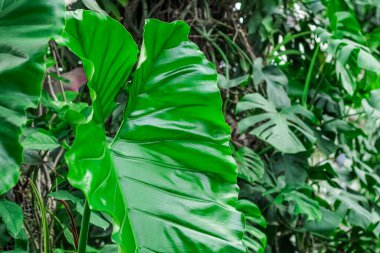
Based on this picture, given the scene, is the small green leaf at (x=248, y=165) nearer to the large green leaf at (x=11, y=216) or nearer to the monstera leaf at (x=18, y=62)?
the large green leaf at (x=11, y=216)

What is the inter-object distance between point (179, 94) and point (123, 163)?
0.48 ft

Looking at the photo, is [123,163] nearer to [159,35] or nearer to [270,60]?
[159,35]

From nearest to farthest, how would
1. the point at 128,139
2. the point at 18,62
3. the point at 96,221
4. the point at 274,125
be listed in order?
the point at 18,62, the point at 128,139, the point at 96,221, the point at 274,125

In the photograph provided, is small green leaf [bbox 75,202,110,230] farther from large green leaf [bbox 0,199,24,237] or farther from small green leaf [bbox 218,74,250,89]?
small green leaf [bbox 218,74,250,89]

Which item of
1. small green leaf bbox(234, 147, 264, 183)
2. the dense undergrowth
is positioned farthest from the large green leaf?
small green leaf bbox(234, 147, 264, 183)

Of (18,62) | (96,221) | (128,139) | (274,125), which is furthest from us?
(274,125)

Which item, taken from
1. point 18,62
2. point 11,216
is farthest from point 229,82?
point 18,62

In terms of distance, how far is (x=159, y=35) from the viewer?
33.2 inches

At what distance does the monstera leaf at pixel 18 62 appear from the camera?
1.92ft

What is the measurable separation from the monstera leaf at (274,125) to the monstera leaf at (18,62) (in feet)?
2.92

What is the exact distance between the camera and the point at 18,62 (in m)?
0.62

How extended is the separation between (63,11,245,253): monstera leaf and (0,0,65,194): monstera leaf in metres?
0.06

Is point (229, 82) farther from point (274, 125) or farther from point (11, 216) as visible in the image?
point (11, 216)

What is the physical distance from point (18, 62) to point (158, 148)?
0.91ft
